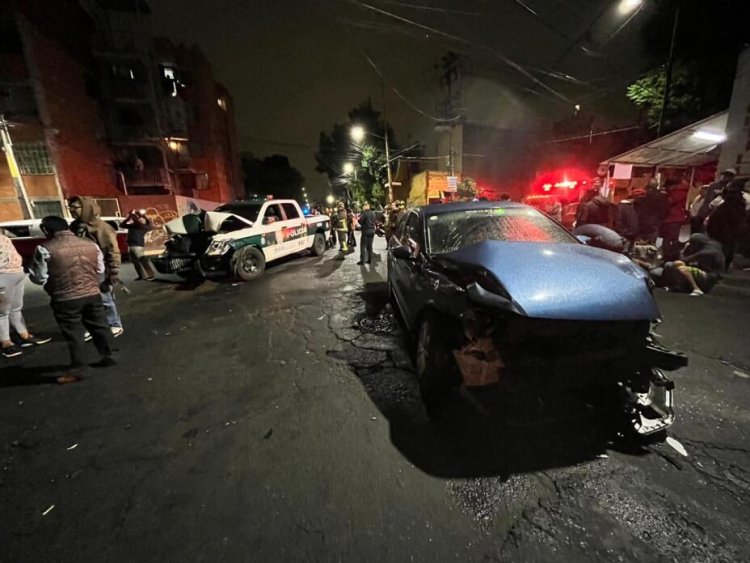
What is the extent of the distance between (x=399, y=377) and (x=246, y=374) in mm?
1702

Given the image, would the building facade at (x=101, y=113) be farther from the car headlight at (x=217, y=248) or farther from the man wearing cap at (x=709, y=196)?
the man wearing cap at (x=709, y=196)

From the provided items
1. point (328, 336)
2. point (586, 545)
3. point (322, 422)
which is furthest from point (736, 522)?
point (328, 336)


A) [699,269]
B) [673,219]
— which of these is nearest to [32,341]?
[699,269]

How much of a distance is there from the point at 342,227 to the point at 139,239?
6.36 metres

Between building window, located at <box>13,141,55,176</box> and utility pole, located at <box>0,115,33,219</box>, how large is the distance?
414mm

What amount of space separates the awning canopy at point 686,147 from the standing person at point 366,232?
36.0 ft

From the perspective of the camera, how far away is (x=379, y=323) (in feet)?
15.7

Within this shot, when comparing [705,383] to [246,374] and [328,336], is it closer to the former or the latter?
[328,336]

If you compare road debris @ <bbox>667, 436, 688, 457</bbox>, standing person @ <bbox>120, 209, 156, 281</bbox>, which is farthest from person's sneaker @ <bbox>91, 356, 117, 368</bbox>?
road debris @ <bbox>667, 436, 688, 457</bbox>

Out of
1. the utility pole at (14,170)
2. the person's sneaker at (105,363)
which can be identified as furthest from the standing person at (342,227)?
the utility pole at (14,170)

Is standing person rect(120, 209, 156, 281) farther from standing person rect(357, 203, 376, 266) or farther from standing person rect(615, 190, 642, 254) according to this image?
standing person rect(615, 190, 642, 254)

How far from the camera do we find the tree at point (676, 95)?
42.7 ft

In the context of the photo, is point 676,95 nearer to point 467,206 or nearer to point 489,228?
point 467,206

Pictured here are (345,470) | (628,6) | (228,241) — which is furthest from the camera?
(628,6)
